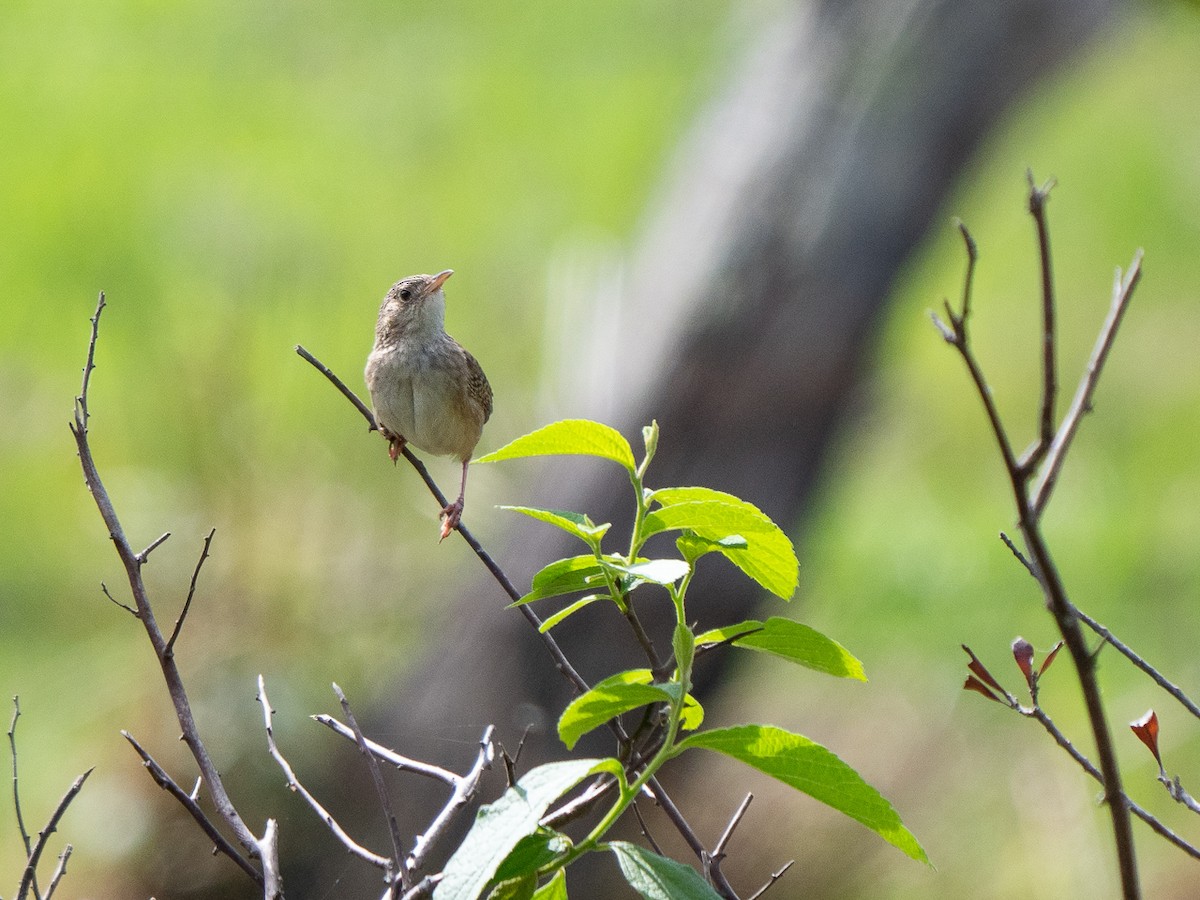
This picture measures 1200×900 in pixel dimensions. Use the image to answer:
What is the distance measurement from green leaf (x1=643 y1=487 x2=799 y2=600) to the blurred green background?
3.94 metres

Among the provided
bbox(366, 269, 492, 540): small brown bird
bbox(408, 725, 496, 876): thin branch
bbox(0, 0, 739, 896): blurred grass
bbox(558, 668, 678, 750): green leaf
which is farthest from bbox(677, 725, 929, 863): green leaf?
bbox(0, 0, 739, 896): blurred grass

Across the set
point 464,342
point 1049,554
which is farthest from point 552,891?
point 464,342

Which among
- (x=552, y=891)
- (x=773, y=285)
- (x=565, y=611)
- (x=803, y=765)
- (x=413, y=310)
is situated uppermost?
(x=773, y=285)

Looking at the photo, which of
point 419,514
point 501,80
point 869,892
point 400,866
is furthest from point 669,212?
point 400,866

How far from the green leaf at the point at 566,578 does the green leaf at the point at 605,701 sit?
115mm

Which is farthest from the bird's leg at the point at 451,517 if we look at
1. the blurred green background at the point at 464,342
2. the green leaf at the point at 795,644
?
the blurred green background at the point at 464,342

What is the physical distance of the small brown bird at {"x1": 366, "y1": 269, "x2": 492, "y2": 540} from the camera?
153 inches

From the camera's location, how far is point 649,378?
593 cm

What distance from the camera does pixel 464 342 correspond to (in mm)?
6977

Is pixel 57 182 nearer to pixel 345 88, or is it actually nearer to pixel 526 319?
pixel 345 88

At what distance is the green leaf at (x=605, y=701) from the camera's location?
3.99 ft

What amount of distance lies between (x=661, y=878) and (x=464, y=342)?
5.83m

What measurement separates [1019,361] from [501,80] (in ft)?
14.1

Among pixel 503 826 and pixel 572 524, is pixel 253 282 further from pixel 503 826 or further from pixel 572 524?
pixel 503 826
